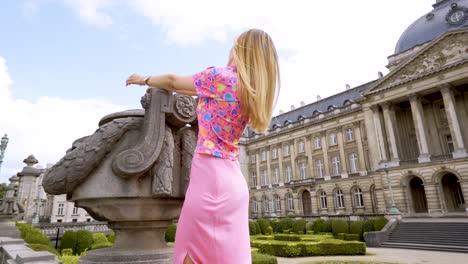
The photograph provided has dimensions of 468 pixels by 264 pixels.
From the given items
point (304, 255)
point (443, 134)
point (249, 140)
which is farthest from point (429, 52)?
point (249, 140)

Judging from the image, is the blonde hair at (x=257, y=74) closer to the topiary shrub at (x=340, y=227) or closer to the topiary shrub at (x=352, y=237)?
the topiary shrub at (x=352, y=237)

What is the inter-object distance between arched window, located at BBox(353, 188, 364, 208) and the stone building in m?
0.12

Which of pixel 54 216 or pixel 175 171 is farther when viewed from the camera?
pixel 54 216

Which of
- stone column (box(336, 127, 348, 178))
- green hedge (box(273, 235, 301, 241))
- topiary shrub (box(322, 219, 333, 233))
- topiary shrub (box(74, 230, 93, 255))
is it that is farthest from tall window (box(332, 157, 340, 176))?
topiary shrub (box(74, 230, 93, 255))

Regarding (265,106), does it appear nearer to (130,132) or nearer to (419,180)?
(130,132)

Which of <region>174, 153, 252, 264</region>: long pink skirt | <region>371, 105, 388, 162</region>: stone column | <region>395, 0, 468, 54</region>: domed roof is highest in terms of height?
<region>395, 0, 468, 54</region>: domed roof

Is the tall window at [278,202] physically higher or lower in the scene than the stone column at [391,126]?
lower

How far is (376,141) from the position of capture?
3541 centimetres

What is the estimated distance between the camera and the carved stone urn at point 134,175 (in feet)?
9.26

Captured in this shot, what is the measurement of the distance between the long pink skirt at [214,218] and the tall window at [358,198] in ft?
133

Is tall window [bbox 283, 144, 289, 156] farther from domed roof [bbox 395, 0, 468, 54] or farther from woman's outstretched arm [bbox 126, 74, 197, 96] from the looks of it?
woman's outstretched arm [bbox 126, 74, 197, 96]

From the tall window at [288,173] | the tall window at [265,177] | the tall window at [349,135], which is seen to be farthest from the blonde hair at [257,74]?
the tall window at [265,177]

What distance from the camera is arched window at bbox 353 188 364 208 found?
1487 inches

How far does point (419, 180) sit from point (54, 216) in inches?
2079
